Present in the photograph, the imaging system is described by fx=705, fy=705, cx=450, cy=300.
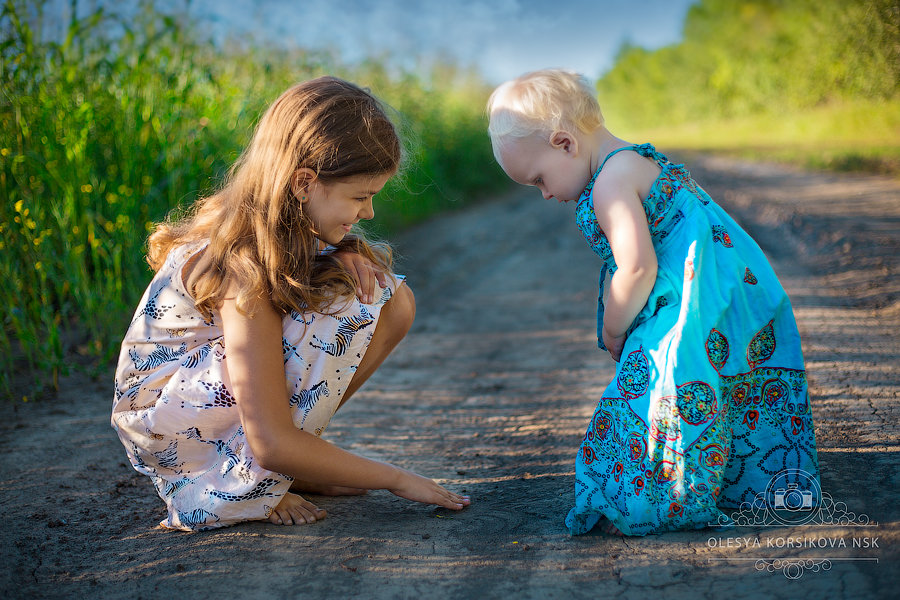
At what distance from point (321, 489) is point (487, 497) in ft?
1.68

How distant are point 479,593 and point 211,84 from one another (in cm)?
390

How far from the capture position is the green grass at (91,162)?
10.4ft

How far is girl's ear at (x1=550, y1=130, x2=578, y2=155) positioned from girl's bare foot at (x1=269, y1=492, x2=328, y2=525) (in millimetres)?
1217

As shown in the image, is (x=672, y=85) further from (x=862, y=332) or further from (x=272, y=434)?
(x=272, y=434)

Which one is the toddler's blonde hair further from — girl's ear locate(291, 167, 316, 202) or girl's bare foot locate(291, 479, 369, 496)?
girl's bare foot locate(291, 479, 369, 496)

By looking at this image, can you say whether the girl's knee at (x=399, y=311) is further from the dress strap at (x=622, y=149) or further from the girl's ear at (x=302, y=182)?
the dress strap at (x=622, y=149)

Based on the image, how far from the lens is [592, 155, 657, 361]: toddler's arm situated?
1782 millimetres

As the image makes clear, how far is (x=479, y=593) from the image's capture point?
160cm

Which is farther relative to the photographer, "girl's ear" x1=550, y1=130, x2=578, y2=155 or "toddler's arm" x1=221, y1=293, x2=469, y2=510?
"girl's ear" x1=550, y1=130, x2=578, y2=155

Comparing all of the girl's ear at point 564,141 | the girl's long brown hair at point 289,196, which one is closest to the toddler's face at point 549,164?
the girl's ear at point 564,141

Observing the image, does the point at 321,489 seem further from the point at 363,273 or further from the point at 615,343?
the point at 615,343

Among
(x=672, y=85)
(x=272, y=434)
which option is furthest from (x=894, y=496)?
(x=672, y=85)

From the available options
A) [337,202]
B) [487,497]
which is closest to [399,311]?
[337,202]

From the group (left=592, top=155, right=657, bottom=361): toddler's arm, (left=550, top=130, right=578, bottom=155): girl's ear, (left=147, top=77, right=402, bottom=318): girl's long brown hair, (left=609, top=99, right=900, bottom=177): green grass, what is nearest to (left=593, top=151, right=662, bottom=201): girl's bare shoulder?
(left=592, top=155, right=657, bottom=361): toddler's arm
